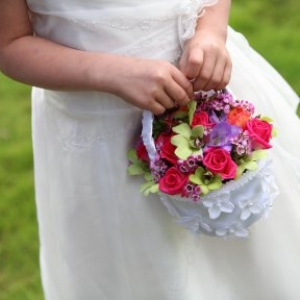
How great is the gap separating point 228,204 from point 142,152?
20cm

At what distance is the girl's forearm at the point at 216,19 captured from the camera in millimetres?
1595

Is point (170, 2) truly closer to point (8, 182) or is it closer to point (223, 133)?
point (223, 133)

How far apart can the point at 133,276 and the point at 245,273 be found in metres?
0.25

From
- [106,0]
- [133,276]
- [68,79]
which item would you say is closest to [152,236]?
[133,276]

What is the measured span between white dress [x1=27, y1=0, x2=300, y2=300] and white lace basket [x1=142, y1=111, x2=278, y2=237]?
0.15m

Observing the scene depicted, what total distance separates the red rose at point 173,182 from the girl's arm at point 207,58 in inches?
6.8

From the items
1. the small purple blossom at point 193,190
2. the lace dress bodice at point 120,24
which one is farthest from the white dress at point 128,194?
the small purple blossom at point 193,190

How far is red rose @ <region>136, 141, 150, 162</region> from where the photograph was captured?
5.04 feet

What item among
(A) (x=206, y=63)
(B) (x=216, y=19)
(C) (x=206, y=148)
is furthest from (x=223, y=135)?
(B) (x=216, y=19)

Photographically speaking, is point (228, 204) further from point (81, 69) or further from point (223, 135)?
point (81, 69)

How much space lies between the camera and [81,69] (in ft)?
4.93

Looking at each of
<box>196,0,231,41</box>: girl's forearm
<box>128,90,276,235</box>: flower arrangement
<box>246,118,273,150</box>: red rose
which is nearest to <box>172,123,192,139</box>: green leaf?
<box>128,90,276,235</box>: flower arrangement

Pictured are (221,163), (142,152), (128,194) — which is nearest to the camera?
(221,163)

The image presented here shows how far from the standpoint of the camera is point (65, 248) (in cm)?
179
